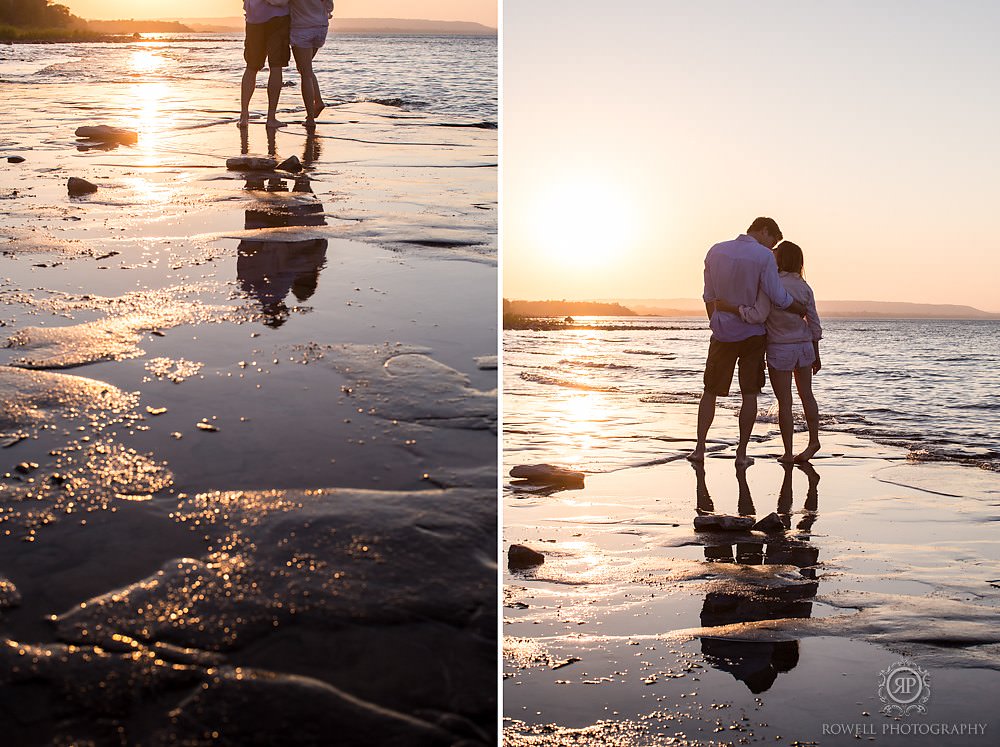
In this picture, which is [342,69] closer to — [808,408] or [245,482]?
[808,408]

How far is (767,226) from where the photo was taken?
467 cm

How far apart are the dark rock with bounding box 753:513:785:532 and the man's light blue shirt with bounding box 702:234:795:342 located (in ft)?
4.03

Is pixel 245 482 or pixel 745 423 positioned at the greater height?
pixel 245 482

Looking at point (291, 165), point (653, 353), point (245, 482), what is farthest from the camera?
point (653, 353)

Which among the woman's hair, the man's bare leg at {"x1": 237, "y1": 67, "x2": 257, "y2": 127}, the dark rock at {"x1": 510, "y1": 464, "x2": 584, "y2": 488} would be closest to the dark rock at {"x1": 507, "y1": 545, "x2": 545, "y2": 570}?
the dark rock at {"x1": 510, "y1": 464, "x2": 584, "y2": 488}

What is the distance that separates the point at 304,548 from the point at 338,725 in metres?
0.56

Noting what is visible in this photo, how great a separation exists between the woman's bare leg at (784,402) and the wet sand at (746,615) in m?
0.50

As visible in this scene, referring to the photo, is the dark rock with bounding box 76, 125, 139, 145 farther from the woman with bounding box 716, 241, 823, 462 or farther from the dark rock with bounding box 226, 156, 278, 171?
the woman with bounding box 716, 241, 823, 462

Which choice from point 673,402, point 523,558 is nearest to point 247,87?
point 673,402

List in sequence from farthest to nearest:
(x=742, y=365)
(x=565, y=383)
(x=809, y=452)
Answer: (x=565, y=383), (x=809, y=452), (x=742, y=365)

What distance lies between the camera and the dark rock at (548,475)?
4449 millimetres

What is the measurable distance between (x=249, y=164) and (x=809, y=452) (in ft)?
14.6

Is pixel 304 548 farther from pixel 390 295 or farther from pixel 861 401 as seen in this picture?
pixel 861 401

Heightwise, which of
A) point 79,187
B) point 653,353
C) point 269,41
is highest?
point 269,41
